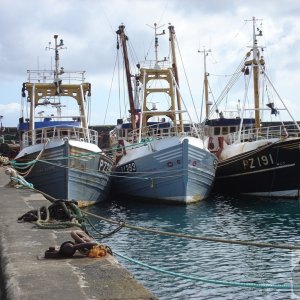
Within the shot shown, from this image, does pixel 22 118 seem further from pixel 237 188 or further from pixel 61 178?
pixel 237 188

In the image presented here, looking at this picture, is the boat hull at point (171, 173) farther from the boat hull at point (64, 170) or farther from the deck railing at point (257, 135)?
the deck railing at point (257, 135)

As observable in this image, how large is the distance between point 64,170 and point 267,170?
326 inches

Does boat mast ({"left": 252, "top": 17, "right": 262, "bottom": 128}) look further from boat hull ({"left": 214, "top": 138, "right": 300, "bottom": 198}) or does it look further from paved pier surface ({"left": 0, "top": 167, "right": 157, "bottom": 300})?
paved pier surface ({"left": 0, "top": 167, "right": 157, "bottom": 300})

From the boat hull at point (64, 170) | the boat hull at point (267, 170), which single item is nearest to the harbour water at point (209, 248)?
the boat hull at point (64, 170)

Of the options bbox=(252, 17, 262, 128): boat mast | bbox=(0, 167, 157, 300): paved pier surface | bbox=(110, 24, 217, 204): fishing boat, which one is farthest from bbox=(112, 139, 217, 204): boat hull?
bbox=(0, 167, 157, 300): paved pier surface

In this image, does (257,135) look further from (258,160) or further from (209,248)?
(209,248)

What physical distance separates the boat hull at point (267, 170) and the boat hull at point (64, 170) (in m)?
6.22

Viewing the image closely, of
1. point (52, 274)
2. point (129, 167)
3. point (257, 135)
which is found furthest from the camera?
point (257, 135)

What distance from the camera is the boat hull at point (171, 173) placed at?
1759 centimetres

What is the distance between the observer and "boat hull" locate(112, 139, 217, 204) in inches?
693

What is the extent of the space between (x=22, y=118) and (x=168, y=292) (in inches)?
605

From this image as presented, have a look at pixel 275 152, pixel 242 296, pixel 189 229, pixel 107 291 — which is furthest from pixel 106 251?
pixel 275 152

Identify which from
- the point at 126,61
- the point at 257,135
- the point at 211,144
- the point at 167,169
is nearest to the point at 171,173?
the point at 167,169

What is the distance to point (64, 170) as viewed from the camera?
16.2m
